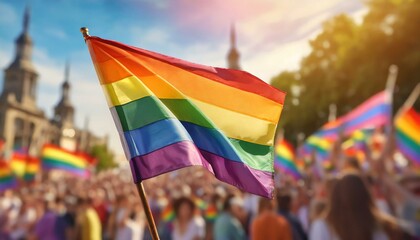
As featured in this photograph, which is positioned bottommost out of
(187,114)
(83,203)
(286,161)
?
(83,203)

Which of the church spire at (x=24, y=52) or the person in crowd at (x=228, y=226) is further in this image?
the church spire at (x=24, y=52)

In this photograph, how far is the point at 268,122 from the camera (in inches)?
121

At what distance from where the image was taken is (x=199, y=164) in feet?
8.40

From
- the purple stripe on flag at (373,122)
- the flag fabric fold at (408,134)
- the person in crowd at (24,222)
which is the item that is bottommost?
the person in crowd at (24,222)

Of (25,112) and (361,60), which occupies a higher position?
(25,112)

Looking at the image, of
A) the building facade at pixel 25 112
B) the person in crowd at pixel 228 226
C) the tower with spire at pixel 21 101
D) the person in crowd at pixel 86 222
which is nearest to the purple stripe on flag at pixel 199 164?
the person in crowd at pixel 228 226

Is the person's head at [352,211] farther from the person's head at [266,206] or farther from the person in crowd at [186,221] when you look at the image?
the person in crowd at [186,221]

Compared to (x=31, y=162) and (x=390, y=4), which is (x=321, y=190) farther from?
(x=390, y=4)

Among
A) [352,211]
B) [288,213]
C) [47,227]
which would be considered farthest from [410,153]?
[47,227]

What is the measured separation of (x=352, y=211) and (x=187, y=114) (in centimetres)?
132

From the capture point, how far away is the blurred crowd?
10.4 ft

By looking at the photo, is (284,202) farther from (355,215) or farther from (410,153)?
(355,215)

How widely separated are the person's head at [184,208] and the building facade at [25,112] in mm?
59561

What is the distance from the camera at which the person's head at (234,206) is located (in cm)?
585
